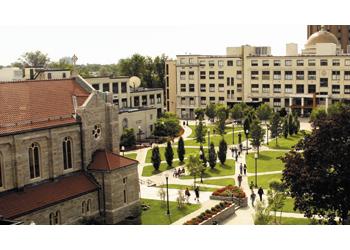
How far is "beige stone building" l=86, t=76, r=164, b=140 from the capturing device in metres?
71.0

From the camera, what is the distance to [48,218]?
3194cm

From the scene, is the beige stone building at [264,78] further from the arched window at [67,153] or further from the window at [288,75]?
the arched window at [67,153]

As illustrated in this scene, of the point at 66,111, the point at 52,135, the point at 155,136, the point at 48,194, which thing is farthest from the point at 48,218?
the point at 155,136

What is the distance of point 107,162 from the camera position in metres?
37.4

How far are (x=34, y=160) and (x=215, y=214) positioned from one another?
12.6 metres

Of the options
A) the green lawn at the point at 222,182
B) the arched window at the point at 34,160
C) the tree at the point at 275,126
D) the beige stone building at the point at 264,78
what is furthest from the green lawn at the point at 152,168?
the beige stone building at the point at 264,78

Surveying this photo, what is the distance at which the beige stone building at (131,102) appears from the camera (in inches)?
2795

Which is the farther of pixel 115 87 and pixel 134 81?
pixel 134 81

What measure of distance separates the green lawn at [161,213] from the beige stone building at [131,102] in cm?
2763

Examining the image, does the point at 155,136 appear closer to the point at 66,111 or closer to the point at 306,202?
the point at 66,111

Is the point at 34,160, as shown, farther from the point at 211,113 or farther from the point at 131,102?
the point at 211,113

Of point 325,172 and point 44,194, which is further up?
point 325,172

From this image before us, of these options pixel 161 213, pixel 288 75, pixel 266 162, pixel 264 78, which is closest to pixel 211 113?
pixel 264 78

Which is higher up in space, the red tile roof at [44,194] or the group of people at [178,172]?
the red tile roof at [44,194]
